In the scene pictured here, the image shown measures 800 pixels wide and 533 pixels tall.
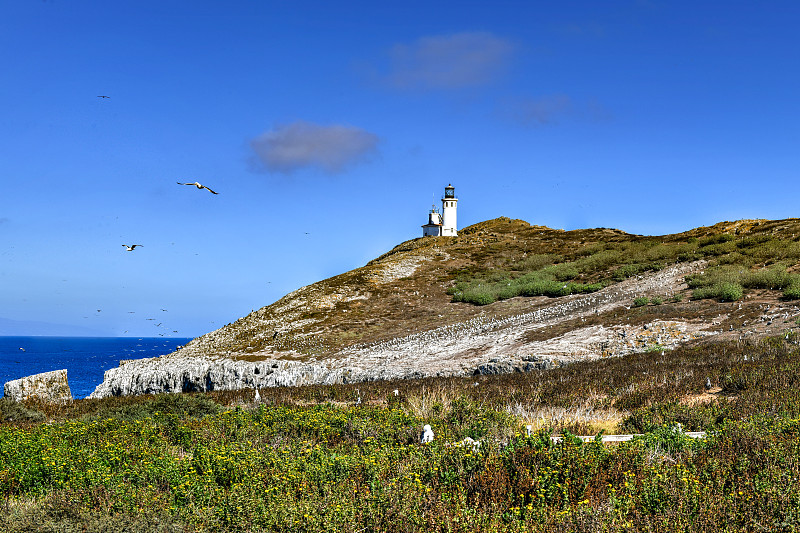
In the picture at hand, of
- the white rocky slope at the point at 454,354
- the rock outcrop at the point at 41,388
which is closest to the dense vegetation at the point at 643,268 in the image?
the white rocky slope at the point at 454,354

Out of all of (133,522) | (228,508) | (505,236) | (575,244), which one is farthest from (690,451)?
(505,236)

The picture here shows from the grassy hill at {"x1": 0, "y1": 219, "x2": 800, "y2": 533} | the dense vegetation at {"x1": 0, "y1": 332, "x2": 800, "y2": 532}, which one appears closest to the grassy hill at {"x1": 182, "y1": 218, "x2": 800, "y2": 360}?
the grassy hill at {"x1": 0, "y1": 219, "x2": 800, "y2": 533}

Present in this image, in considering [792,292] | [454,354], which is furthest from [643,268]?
[454,354]

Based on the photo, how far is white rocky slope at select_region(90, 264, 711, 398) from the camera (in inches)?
881

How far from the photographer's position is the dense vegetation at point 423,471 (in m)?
5.68

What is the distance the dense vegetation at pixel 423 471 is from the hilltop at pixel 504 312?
10471 mm

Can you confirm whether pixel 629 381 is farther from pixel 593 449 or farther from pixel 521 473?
pixel 521 473

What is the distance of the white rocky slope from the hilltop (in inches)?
2.9

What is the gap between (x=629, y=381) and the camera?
48.2 feet

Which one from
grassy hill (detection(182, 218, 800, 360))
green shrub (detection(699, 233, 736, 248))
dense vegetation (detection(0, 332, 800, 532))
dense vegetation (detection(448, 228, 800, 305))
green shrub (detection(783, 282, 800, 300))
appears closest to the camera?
dense vegetation (detection(0, 332, 800, 532))

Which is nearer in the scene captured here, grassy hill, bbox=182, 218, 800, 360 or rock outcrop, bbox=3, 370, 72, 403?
rock outcrop, bbox=3, 370, 72, 403

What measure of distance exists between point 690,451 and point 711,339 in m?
15.0

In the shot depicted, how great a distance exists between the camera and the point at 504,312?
123ft

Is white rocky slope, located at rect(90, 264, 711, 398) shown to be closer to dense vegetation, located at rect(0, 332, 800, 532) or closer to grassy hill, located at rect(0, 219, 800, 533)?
grassy hill, located at rect(0, 219, 800, 533)
